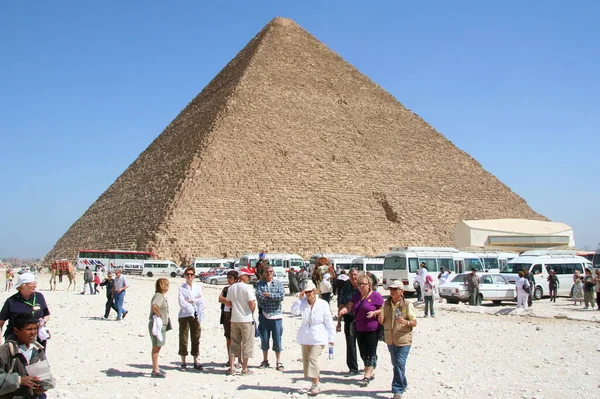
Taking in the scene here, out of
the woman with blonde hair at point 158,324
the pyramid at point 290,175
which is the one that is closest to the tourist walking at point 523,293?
the woman with blonde hair at point 158,324

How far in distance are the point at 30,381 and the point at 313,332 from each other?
348cm

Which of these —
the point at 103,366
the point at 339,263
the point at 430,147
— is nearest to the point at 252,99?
the point at 430,147

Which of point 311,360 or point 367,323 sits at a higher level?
point 367,323

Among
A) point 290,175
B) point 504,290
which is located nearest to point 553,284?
point 504,290

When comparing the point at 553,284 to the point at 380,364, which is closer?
the point at 380,364

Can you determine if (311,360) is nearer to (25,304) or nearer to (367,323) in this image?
(367,323)

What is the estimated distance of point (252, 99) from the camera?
51719 mm

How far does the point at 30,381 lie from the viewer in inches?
166

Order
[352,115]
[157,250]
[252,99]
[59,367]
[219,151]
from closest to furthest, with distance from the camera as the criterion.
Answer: [59,367]
[157,250]
[219,151]
[252,99]
[352,115]

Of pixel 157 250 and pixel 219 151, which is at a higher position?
pixel 219 151

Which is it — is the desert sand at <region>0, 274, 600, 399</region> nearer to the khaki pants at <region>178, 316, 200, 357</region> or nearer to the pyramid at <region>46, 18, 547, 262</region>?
the khaki pants at <region>178, 316, 200, 357</region>

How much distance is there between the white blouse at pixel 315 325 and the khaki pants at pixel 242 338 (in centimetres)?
83

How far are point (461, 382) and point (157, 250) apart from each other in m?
31.2

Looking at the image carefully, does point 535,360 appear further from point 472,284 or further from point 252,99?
point 252,99
